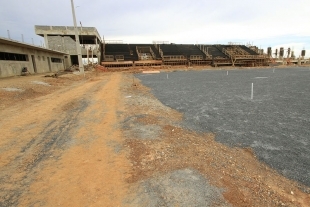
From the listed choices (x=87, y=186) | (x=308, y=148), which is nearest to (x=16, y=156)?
(x=87, y=186)

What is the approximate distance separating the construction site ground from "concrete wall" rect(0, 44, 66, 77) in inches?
680

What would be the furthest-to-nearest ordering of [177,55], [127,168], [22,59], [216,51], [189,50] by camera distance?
[216,51]
[189,50]
[177,55]
[22,59]
[127,168]

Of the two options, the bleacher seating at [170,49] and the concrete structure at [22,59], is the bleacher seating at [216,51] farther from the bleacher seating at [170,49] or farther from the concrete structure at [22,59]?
the concrete structure at [22,59]

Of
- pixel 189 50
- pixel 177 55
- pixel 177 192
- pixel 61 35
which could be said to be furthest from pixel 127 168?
pixel 189 50

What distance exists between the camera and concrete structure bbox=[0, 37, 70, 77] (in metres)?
20.9

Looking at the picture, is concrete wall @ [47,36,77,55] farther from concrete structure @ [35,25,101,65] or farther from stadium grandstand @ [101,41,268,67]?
stadium grandstand @ [101,41,268,67]

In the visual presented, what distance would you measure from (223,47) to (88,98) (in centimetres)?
5847

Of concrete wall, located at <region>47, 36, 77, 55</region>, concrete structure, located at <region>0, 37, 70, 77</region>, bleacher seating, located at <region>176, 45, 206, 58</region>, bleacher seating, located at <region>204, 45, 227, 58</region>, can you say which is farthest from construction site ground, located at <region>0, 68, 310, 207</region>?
bleacher seating, located at <region>204, 45, 227, 58</region>

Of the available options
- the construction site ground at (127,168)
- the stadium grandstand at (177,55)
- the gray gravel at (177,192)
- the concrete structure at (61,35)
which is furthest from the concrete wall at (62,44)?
the gray gravel at (177,192)

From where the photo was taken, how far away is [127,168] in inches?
179

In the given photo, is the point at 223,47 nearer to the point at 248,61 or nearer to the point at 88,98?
the point at 248,61

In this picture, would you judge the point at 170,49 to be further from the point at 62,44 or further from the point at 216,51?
the point at 62,44

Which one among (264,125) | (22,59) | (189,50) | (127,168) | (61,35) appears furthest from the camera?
(189,50)

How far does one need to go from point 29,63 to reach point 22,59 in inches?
55.0
